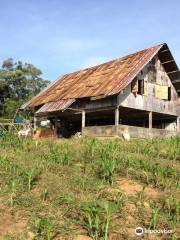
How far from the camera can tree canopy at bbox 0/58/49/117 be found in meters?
43.5

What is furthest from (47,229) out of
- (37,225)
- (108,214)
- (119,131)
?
(119,131)

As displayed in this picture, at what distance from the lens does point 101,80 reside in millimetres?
22719

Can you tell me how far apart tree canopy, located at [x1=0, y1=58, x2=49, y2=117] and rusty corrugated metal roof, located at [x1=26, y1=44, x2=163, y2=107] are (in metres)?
16.8

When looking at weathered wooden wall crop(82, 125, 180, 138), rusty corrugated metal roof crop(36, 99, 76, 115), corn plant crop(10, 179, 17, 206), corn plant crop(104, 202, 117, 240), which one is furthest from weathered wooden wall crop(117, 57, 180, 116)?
corn plant crop(104, 202, 117, 240)

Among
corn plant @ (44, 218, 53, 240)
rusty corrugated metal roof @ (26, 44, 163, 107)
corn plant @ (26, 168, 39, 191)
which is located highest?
rusty corrugated metal roof @ (26, 44, 163, 107)

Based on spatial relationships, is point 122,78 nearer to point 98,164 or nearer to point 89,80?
point 89,80

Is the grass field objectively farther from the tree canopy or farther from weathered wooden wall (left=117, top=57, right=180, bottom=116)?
the tree canopy

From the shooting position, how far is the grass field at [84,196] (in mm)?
5457

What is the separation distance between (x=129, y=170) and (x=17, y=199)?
2938mm

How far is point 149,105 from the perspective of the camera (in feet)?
75.7

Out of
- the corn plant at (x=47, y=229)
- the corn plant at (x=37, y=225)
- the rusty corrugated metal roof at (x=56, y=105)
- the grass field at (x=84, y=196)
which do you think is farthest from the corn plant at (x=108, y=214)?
the rusty corrugated metal roof at (x=56, y=105)

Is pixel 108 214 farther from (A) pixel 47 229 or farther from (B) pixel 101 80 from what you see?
(B) pixel 101 80

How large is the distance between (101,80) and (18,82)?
79.7 ft

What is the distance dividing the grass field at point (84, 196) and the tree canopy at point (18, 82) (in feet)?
114
